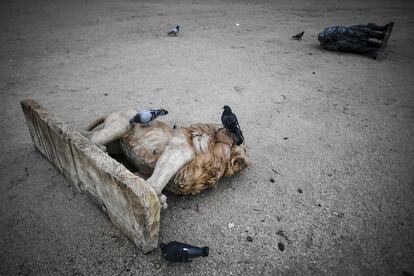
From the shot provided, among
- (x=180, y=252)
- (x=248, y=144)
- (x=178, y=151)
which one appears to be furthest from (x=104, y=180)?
(x=248, y=144)

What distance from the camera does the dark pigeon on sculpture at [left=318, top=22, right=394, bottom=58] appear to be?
6.70 meters

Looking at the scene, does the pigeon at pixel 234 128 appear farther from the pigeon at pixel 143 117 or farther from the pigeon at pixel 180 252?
the pigeon at pixel 180 252

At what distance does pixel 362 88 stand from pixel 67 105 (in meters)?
5.65

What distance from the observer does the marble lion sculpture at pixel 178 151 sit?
219 cm

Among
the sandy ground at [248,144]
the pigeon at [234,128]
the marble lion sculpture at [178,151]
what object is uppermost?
the pigeon at [234,128]

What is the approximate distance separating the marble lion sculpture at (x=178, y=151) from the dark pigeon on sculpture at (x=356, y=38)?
20.4 ft

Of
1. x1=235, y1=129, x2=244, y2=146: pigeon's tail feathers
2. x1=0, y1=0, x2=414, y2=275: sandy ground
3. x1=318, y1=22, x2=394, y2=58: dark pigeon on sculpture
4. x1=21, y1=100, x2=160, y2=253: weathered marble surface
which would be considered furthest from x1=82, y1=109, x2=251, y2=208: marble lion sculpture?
x1=318, y1=22, x2=394, y2=58: dark pigeon on sculpture

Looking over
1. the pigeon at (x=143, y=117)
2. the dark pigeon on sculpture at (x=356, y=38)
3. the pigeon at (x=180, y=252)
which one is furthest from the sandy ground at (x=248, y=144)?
the pigeon at (x=143, y=117)

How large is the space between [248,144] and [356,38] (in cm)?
558

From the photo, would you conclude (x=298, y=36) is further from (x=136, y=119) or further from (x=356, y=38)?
(x=136, y=119)

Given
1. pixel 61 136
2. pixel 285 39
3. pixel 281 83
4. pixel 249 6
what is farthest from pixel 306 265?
pixel 249 6

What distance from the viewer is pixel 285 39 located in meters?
8.38

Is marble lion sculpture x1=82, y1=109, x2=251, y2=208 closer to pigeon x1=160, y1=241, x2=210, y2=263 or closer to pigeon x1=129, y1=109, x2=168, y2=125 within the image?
pigeon x1=129, y1=109, x2=168, y2=125

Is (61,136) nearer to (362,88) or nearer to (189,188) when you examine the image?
(189,188)
